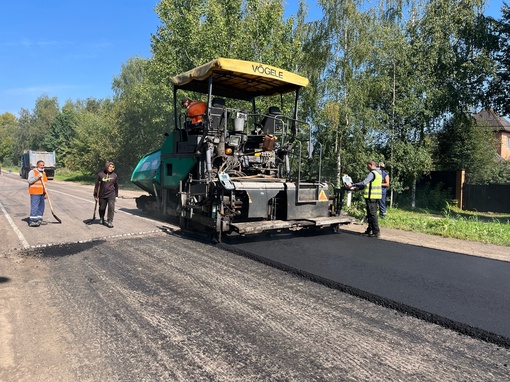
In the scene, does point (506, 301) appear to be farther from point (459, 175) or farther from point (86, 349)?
point (459, 175)

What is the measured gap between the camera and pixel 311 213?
24.7 feet

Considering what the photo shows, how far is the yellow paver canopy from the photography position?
703cm

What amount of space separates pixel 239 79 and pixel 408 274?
16.5ft

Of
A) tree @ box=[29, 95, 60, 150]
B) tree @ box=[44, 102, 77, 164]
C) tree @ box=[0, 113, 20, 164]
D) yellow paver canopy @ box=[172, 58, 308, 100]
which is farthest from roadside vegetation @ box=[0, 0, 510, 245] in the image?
tree @ box=[0, 113, 20, 164]

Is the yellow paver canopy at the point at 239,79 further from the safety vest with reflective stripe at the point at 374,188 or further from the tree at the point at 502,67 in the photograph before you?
the tree at the point at 502,67

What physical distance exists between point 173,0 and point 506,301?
20170 millimetres

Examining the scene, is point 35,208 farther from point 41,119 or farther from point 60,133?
point 41,119

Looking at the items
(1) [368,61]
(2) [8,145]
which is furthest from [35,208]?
(2) [8,145]

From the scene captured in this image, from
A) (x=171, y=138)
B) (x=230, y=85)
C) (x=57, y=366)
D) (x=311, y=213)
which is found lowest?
(x=57, y=366)

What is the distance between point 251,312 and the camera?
3.85 m

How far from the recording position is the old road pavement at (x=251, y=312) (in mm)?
2844

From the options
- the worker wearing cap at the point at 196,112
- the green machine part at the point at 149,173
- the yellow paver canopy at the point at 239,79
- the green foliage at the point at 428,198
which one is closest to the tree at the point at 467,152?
the green foliage at the point at 428,198

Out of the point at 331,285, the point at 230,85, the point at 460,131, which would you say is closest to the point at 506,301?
the point at 331,285

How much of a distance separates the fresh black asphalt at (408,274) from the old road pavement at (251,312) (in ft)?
0.08
